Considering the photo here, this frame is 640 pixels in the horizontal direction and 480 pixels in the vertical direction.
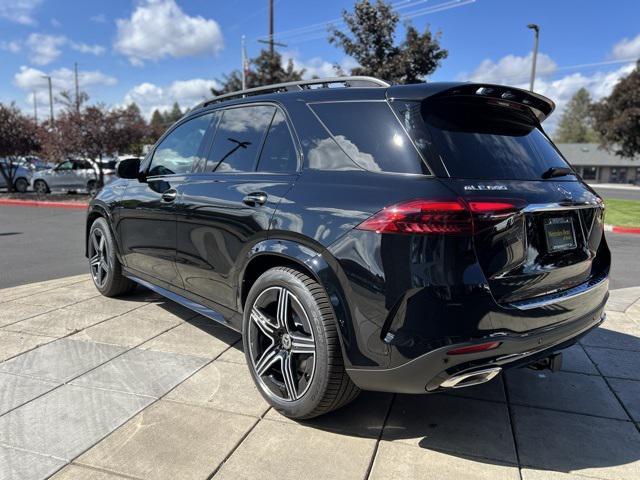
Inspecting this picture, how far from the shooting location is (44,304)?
509 cm

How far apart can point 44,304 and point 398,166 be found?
4.21m

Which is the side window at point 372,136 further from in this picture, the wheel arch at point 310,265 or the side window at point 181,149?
the side window at point 181,149

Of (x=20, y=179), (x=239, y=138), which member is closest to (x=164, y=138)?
(x=239, y=138)

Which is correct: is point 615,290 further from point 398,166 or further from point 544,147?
point 398,166

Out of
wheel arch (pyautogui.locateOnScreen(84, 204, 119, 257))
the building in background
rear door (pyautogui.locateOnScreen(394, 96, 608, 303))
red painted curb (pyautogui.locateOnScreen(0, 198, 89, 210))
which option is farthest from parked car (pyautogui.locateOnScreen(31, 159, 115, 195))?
the building in background

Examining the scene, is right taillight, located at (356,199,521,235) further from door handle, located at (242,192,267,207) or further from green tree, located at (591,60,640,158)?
green tree, located at (591,60,640,158)

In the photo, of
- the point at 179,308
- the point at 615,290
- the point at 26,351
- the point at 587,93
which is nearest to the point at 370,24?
the point at 615,290

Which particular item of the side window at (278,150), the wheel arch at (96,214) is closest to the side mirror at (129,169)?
the wheel arch at (96,214)

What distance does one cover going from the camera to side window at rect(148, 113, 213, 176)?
4016mm

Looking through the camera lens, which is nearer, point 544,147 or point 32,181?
point 544,147

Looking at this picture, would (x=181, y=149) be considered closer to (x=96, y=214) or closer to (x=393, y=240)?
(x=96, y=214)

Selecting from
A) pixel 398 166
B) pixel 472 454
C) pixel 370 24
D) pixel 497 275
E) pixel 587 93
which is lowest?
pixel 472 454

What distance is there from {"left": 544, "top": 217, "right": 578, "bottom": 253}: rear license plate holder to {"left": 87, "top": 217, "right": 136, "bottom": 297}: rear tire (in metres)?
3.98

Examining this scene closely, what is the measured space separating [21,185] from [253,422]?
25508mm
